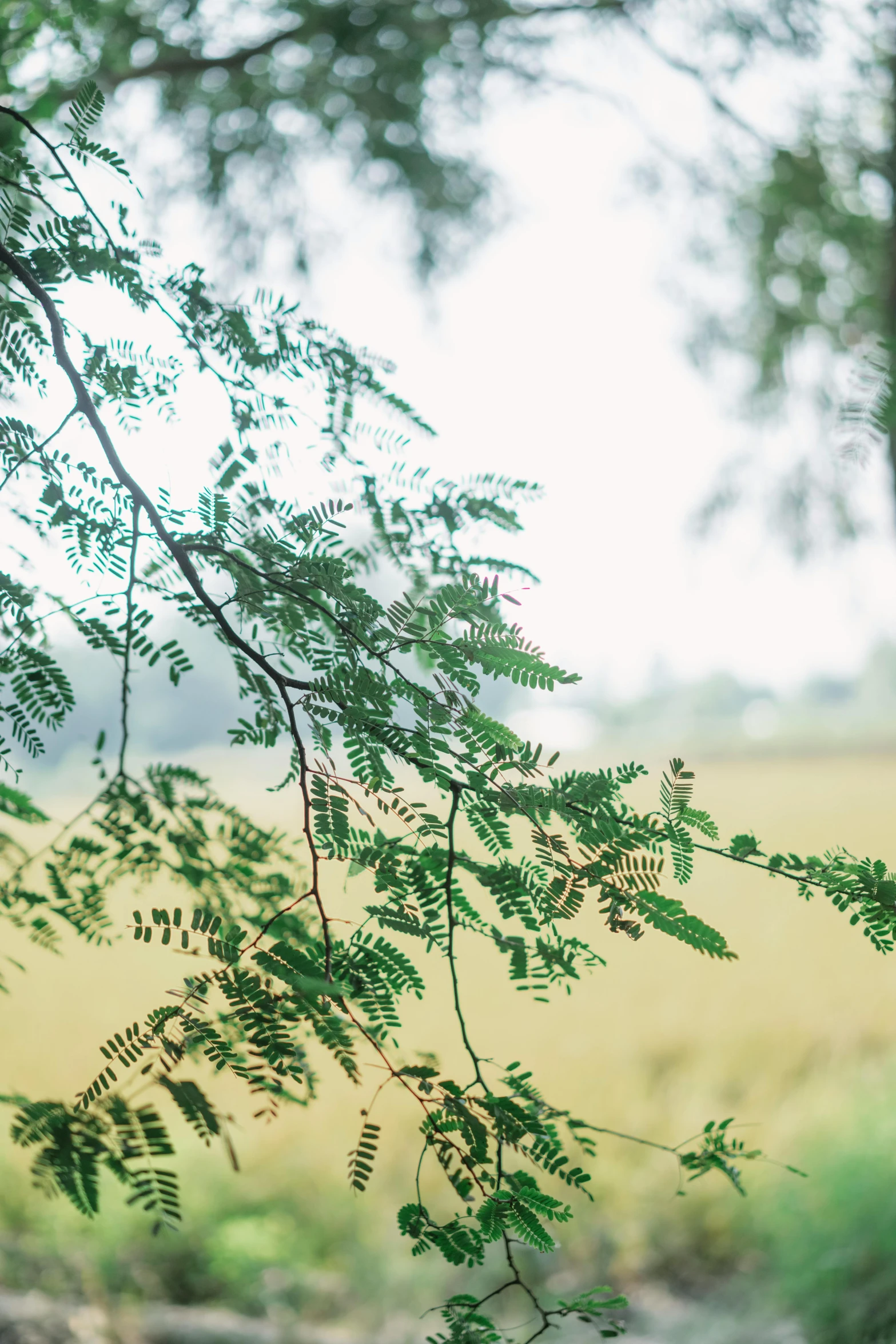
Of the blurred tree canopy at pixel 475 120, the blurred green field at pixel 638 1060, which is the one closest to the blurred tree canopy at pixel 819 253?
the blurred tree canopy at pixel 475 120

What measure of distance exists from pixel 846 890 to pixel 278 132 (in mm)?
2553

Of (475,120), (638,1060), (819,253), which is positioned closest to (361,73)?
(475,120)

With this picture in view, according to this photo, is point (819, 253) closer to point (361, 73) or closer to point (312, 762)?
point (361, 73)

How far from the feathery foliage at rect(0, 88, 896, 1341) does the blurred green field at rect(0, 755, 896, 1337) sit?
1416mm

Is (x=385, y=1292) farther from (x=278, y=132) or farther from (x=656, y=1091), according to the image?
(x=278, y=132)

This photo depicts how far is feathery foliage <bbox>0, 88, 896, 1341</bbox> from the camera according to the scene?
0.65 metres

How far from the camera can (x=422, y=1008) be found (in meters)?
4.24

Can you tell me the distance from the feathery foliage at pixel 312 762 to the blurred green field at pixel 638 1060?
142 centimetres

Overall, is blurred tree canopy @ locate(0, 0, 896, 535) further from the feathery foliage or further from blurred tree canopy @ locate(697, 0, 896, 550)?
the feathery foliage

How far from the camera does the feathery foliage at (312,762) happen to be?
650 millimetres

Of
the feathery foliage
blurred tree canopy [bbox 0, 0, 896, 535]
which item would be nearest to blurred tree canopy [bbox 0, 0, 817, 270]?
blurred tree canopy [bbox 0, 0, 896, 535]

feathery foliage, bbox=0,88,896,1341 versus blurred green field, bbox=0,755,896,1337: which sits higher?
blurred green field, bbox=0,755,896,1337

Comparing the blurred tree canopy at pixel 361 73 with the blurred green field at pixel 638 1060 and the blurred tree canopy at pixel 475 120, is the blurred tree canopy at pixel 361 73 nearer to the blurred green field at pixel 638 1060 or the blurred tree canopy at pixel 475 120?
the blurred tree canopy at pixel 475 120

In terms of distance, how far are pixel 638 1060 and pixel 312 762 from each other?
3.42 metres
